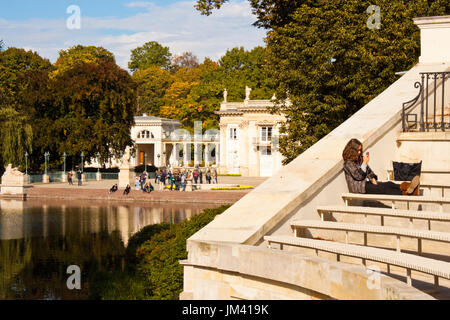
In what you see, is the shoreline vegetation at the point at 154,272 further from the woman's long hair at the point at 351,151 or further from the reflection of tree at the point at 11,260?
the woman's long hair at the point at 351,151

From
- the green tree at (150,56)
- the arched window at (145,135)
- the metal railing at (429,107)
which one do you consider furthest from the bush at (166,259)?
the green tree at (150,56)

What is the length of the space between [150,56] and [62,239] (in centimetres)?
9723

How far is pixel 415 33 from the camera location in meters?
18.4

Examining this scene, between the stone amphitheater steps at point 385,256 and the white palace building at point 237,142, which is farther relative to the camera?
the white palace building at point 237,142

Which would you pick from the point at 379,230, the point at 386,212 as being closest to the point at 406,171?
the point at 386,212

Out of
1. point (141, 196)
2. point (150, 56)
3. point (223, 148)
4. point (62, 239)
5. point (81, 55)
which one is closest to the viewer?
point (62, 239)

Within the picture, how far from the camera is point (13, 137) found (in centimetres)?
5747

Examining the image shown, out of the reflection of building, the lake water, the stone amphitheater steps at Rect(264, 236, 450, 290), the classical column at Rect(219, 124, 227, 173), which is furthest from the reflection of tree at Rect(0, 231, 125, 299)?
the classical column at Rect(219, 124, 227, 173)

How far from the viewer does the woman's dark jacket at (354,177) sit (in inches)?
353

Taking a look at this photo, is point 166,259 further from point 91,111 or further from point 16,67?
point 16,67

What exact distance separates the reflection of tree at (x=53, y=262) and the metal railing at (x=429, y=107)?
7.12 meters

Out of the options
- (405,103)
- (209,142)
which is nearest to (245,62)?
(209,142)

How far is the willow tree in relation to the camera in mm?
56969
